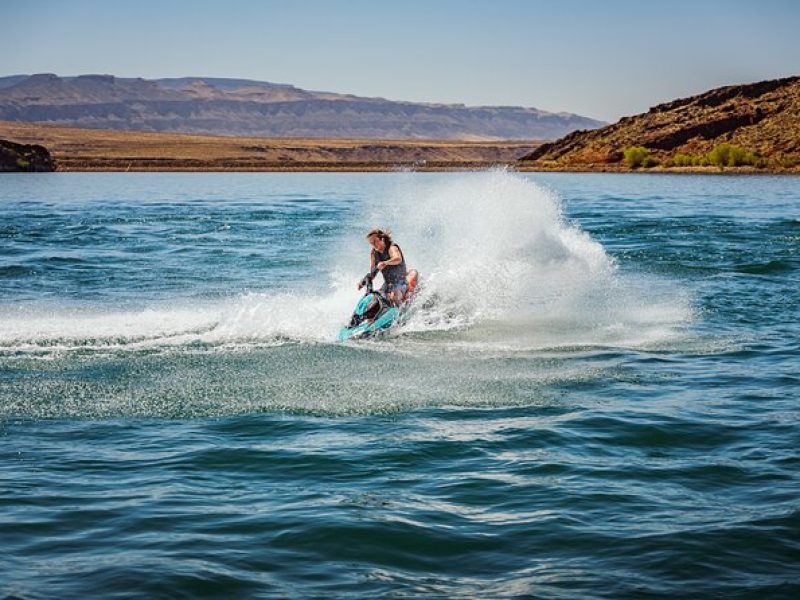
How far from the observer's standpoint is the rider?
51.9 feet

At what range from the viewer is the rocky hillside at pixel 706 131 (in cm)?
6569

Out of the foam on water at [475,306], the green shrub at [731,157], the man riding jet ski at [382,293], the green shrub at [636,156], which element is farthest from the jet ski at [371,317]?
the green shrub at [636,156]

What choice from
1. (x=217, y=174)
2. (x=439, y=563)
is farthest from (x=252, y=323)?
(x=217, y=174)

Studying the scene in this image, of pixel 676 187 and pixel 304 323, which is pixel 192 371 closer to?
pixel 304 323

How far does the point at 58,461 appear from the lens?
8.85 metres

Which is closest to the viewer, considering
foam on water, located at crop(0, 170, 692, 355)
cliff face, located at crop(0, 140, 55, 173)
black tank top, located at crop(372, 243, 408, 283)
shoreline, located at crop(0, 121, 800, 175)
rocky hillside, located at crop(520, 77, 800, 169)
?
foam on water, located at crop(0, 170, 692, 355)

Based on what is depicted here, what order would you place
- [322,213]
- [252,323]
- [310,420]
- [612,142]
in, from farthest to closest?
[612,142]
[322,213]
[252,323]
[310,420]

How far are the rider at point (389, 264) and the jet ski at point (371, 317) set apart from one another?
24 centimetres

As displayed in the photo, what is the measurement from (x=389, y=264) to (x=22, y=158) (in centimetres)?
6792

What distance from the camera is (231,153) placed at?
423ft

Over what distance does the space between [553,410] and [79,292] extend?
12631 millimetres

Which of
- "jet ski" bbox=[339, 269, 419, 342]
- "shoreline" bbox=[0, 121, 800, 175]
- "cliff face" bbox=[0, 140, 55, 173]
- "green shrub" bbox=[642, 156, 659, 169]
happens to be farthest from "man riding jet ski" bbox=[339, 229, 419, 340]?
"cliff face" bbox=[0, 140, 55, 173]

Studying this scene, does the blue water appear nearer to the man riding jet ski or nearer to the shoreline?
the man riding jet ski

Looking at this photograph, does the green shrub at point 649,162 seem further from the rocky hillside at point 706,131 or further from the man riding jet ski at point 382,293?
the man riding jet ski at point 382,293
